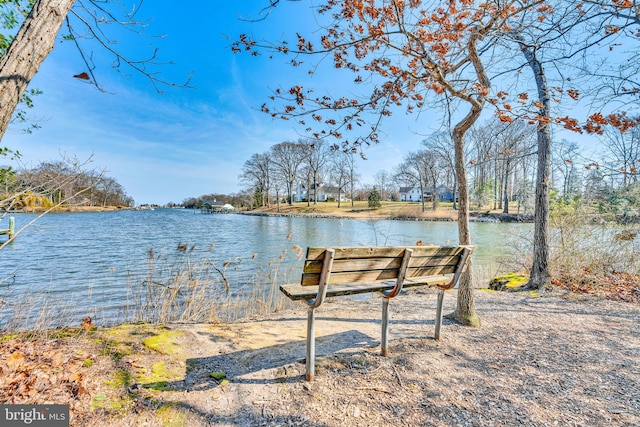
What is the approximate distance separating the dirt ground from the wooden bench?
0.34 metres

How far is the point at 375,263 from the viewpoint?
2920mm

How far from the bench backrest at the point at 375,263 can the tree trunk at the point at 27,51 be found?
2.54m

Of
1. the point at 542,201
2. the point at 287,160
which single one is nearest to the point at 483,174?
the point at 542,201

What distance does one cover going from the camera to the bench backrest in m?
2.59

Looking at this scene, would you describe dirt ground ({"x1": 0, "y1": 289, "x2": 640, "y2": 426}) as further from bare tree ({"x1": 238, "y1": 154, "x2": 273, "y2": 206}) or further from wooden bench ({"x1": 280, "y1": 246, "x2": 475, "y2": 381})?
bare tree ({"x1": 238, "y1": 154, "x2": 273, "y2": 206})

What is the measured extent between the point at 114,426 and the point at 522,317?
5.52 meters

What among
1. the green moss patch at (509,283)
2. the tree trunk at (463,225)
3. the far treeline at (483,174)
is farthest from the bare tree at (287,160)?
the tree trunk at (463,225)

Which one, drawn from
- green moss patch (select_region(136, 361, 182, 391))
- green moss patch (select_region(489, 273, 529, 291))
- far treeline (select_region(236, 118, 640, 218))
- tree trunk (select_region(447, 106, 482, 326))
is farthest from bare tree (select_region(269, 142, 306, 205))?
green moss patch (select_region(136, 361, 182, 391))

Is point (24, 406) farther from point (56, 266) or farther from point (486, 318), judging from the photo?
point (56, 266)

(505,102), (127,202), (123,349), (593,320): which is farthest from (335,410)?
(127,202)

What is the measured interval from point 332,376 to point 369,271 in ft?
3.51

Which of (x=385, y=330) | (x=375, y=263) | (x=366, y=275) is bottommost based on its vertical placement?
(x=385, y=330)

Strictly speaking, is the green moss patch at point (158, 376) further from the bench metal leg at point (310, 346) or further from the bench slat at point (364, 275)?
the bench slat at point (364, 275)

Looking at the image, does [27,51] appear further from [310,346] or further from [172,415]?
[310,346]
